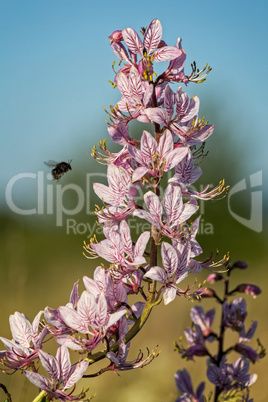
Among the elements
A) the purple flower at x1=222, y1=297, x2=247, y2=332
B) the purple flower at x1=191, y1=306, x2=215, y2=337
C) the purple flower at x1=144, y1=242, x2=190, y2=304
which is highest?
the purple flower at x1=144, y1=242, x2=190, y2=304

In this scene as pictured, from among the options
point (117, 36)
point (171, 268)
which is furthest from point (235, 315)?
point (117, 36)

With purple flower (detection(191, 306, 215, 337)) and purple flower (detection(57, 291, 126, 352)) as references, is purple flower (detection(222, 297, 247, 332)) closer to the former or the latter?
purple flower (detection(191, 306, 215, 337))

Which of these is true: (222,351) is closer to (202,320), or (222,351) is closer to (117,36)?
(202,320)

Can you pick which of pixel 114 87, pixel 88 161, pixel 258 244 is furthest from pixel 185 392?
pixel 88 161

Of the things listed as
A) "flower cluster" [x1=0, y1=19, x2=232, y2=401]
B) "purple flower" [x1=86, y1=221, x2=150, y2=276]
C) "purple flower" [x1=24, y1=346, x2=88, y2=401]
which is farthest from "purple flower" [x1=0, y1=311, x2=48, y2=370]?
"purple flower" [x1=86, y1=221, x2=150, y2=276]

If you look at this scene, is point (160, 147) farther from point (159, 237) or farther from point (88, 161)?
point (88, 161)

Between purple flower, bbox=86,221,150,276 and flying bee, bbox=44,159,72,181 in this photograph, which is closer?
purple flower, bbox=86,221,150,276

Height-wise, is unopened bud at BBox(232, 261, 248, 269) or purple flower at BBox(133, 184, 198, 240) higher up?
purple flower at BBox(133, 184, 198, 240)
